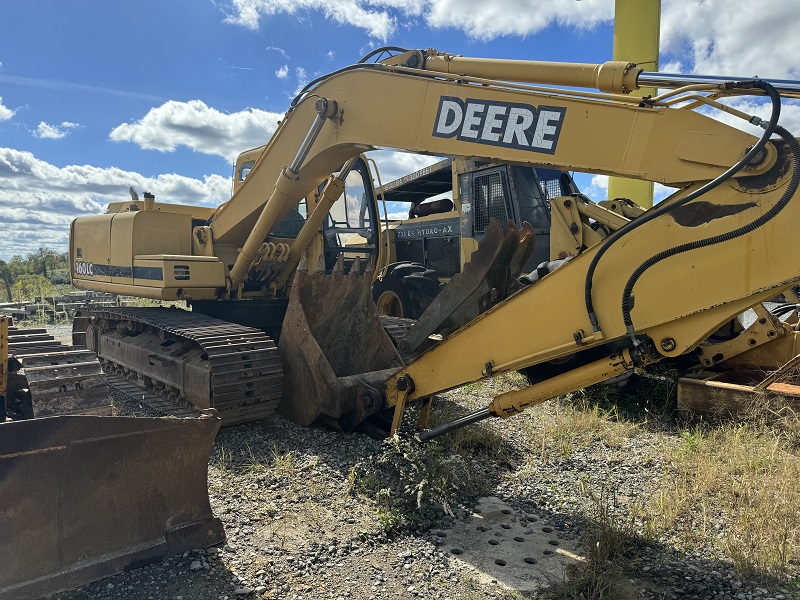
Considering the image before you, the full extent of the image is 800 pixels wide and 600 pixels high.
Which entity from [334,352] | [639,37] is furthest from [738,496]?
[639,37]

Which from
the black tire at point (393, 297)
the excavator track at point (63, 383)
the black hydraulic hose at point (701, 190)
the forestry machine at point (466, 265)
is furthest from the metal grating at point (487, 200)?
the excavator track at point (63, 383)

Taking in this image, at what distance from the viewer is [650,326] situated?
297 centimetres

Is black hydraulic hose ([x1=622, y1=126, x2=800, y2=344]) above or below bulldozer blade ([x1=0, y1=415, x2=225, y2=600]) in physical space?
above

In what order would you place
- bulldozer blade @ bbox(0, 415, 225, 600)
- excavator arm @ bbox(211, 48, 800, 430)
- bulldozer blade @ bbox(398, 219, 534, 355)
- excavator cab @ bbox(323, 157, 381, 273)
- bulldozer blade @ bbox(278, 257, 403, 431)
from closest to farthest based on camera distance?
bulldozer blade @ bbox(0, 415, 225, 600)
excavator arm @ bbox(211, 48, 800, 430)
bulldozer blade @ bbox(398, 219, 534, 355)
bulldozer blade @ bbox(278, 257, 403, 431)
excavator cab @ bbox(323, 157, 381, 273)

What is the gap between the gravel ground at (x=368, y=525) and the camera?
2795 millimetres

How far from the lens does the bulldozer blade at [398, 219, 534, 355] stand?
13.8 ft

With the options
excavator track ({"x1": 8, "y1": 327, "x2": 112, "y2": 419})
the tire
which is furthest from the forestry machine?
the tire

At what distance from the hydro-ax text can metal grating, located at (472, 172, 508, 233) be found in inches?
185

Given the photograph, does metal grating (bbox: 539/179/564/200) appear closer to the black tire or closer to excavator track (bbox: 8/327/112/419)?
the black tire

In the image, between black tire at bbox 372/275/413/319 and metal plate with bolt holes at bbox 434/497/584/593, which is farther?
black tire at bbox 372/275/413/319

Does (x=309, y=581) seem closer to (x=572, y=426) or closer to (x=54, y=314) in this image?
(x=572, y=426)

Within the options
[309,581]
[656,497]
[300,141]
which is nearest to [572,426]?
[656,497]

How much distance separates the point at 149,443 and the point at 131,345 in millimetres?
3467

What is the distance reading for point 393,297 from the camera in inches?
408
